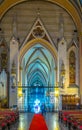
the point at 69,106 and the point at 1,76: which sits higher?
the point at 1,76

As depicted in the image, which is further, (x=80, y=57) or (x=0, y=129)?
(x=80, y=57)

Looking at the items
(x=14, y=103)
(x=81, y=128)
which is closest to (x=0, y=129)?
(x=81, y=128)

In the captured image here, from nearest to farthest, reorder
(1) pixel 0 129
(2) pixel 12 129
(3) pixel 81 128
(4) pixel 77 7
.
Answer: (3) pixel 81 128 < (1) pixel 0 129 < (2) pixel 12 129 < (4) pixel 77 7

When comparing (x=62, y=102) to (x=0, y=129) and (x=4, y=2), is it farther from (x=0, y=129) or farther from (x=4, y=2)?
(x=0, y=129)

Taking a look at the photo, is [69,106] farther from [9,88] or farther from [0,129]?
[0,129]

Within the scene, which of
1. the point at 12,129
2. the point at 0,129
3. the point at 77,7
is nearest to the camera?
the point at 0,129

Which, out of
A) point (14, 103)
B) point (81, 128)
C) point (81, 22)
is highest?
point (81, 22)

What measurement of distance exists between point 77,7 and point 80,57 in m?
5.71

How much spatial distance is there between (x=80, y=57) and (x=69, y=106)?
575 centimetres

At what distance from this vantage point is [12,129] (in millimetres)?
27062

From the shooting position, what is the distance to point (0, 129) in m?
22.4

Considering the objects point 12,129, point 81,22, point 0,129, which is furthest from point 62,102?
point 0,129

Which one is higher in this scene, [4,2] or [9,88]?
[4,2]

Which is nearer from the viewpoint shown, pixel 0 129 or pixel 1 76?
pixel 0 129
